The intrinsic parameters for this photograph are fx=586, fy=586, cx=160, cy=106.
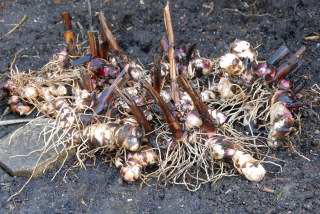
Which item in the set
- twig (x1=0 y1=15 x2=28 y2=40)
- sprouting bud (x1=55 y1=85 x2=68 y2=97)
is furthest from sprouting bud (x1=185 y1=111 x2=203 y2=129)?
twig (x1=0 y1=15 x2=28 y2=40)

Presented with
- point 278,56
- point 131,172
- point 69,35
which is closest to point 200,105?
point 131,172

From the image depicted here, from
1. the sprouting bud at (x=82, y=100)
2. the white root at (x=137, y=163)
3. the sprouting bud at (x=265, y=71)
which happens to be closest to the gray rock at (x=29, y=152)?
the sprouting bud at (x=82, y=100)

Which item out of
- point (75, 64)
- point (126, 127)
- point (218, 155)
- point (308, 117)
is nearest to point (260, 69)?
point (308, 117)

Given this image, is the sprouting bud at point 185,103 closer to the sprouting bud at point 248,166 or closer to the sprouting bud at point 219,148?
the sprouting bud at point 219,148

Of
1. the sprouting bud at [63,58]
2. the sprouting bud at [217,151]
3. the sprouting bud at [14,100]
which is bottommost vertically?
the sprouting bud at [217,151]

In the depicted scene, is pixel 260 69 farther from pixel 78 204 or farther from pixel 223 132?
pixel 78 204

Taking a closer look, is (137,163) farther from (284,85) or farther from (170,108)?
(284,85)
